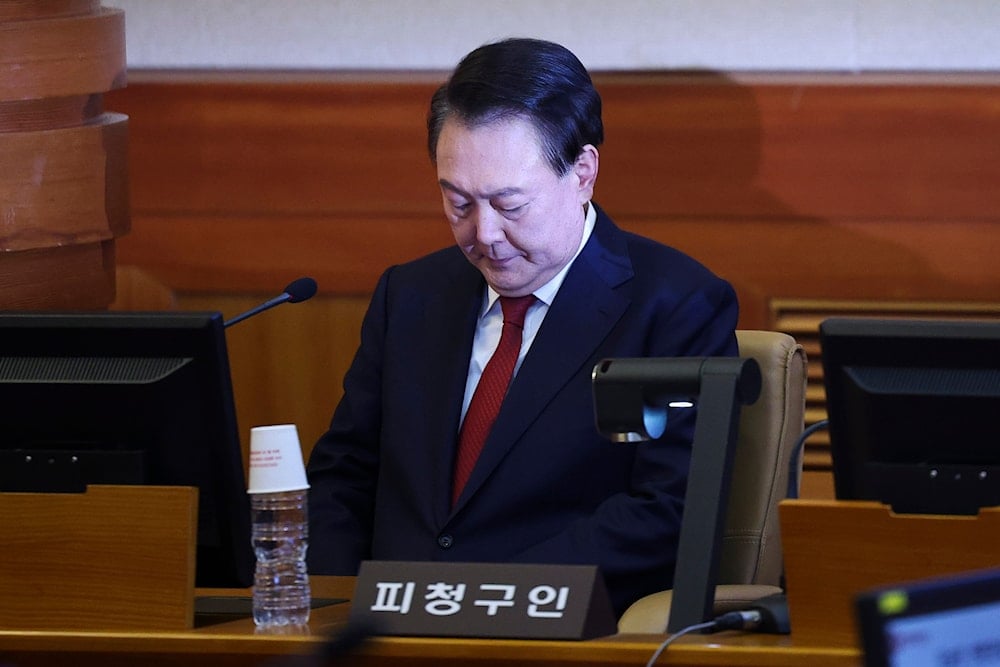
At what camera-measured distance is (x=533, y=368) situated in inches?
97.8

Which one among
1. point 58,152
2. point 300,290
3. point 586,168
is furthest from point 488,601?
point 58,152

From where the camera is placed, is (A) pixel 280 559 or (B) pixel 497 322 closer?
(A) pixel 280 559

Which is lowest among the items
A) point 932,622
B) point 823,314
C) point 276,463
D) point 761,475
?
point 823,314

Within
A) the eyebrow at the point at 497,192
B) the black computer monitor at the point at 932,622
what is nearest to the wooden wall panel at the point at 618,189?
the eyebrow at the point at 497,192

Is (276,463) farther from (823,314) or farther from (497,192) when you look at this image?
(823,314)

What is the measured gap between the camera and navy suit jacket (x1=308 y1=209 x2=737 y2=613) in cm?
235

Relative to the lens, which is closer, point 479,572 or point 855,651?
point 855,651

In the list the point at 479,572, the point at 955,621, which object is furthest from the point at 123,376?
the point at 955,621

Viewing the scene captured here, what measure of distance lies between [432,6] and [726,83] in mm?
742

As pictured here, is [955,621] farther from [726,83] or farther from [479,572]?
[726,83]

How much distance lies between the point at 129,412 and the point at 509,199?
764 mm

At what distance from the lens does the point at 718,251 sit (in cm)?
366

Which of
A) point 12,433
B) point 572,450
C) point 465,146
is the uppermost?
point 465,146

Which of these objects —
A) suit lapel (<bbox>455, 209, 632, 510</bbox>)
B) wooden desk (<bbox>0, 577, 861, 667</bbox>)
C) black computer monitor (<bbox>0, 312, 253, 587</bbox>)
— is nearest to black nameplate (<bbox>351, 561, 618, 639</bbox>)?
wooden desk (<bbox>0, 577, 861, 667</bbox>)
